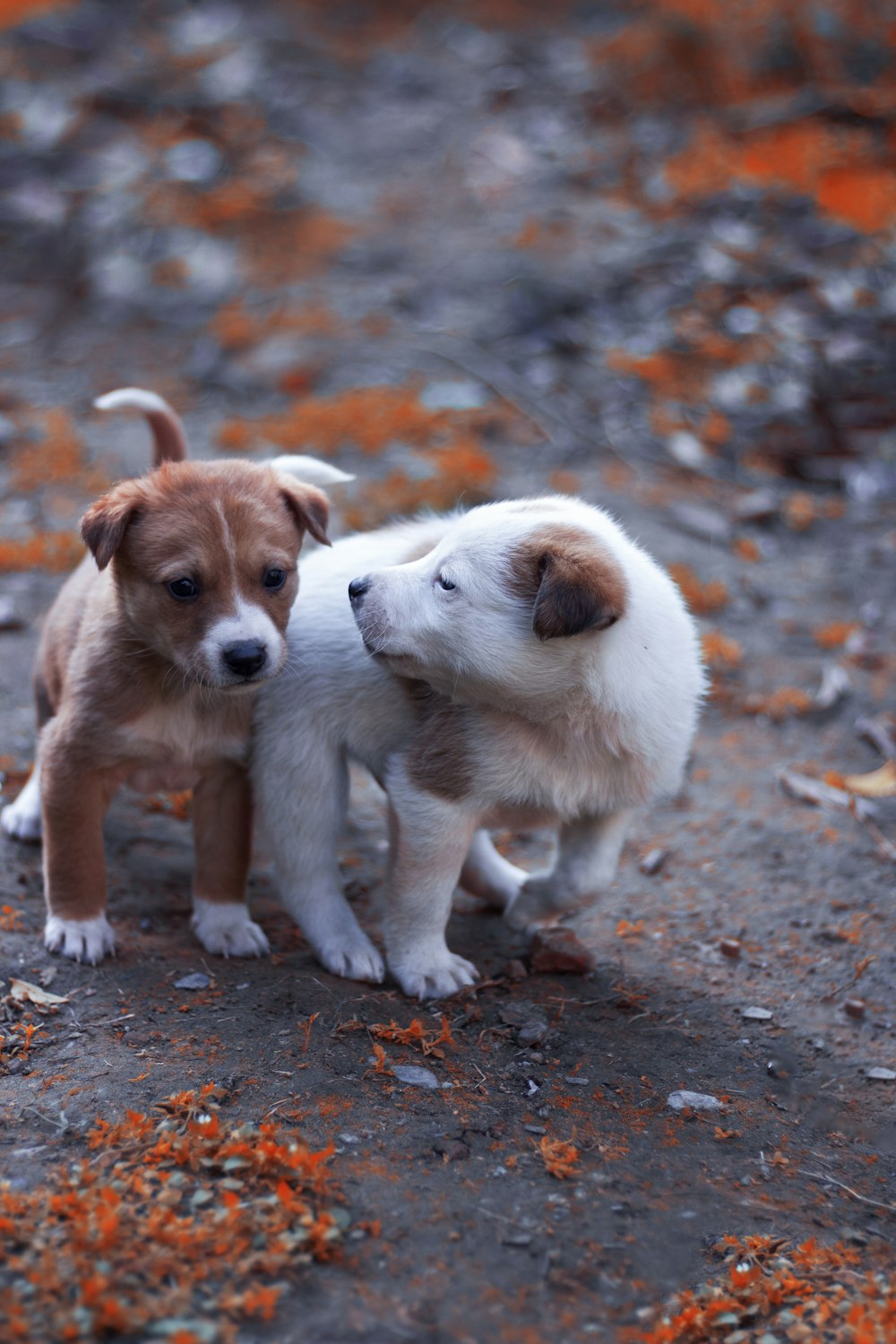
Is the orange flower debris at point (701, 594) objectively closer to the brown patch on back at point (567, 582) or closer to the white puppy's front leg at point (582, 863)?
the white puppy's front leg at point (582, 863)

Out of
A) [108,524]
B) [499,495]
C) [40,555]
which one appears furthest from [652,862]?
[40,555]

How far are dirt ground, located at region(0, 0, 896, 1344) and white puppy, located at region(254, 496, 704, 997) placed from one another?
0.33 metres

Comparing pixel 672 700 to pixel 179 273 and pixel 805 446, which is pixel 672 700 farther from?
pixel 179 273

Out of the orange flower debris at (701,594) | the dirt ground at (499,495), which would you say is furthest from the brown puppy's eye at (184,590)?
the orange flower debris at (701,594)

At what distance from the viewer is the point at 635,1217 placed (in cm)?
316

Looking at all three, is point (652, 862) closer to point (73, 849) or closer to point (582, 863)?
point (582, 863)

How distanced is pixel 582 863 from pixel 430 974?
71 centimetres

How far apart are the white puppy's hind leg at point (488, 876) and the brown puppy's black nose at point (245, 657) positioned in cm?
145

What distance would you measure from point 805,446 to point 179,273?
6008 millimetres

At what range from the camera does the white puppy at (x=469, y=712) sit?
3930mm

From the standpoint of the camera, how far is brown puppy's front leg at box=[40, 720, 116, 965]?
4180 mm

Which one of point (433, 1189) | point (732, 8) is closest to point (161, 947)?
point (433, 1189)

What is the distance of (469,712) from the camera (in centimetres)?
413

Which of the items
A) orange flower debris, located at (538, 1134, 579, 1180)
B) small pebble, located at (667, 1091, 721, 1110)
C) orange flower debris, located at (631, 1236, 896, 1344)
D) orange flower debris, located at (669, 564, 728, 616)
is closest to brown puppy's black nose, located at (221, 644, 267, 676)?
orange flower debris, located at (538, 1134, 579, 1180)
